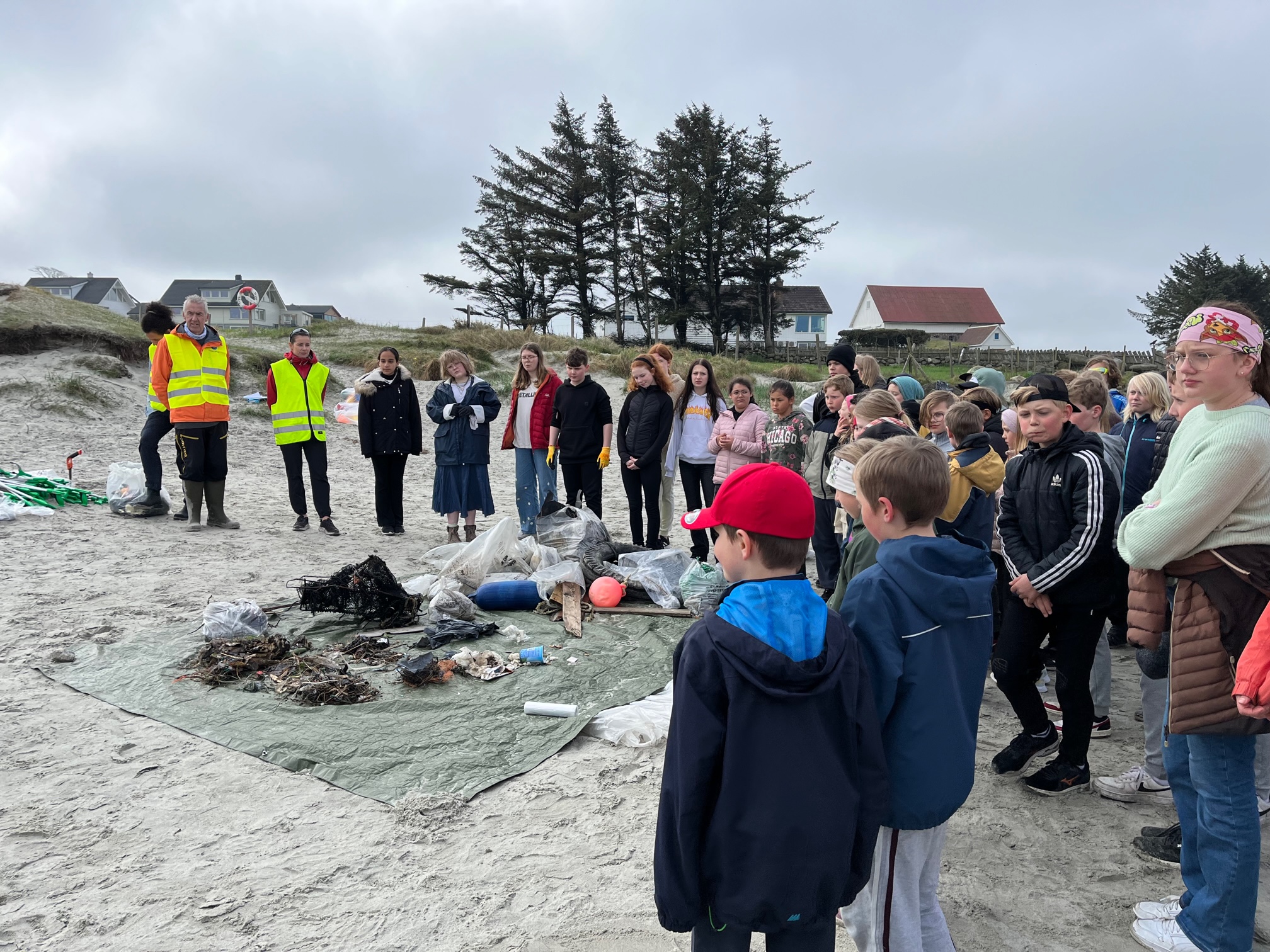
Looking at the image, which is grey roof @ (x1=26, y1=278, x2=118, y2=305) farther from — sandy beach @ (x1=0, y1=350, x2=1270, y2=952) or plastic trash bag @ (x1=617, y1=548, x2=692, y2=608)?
sandy beach @ (x1=0, y1=350, x2=1270, y2=952)

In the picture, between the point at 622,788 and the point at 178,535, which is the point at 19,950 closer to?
the point at 622,788

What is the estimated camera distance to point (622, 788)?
333 centimetres

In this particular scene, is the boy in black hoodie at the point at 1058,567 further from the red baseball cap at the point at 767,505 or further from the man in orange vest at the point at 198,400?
the man in orange vest at the point at 198,400

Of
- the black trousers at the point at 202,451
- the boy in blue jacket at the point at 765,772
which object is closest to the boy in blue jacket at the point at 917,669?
the boy in blue jacket at the point at 765,772

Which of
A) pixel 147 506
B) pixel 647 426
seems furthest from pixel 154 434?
pixel 647 426

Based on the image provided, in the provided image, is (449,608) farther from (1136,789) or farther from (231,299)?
(231,299)

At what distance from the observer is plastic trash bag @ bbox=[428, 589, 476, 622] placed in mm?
5324

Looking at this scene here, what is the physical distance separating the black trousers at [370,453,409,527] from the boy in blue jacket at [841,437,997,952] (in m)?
6.71

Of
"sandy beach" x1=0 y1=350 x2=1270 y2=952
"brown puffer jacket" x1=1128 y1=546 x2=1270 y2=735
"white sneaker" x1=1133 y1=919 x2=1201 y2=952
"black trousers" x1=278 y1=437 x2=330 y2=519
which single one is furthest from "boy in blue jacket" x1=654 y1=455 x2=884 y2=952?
"black trousers" x1=278 y1=437 x2=330 y2=519

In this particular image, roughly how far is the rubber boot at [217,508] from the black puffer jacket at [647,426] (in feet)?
12.9

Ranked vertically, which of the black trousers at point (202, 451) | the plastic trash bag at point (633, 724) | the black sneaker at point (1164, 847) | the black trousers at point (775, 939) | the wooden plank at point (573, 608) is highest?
the black trousers at point (202, 451)

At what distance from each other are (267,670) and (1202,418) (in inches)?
174

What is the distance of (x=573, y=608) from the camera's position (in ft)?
18.1

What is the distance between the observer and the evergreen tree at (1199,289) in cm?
3166
